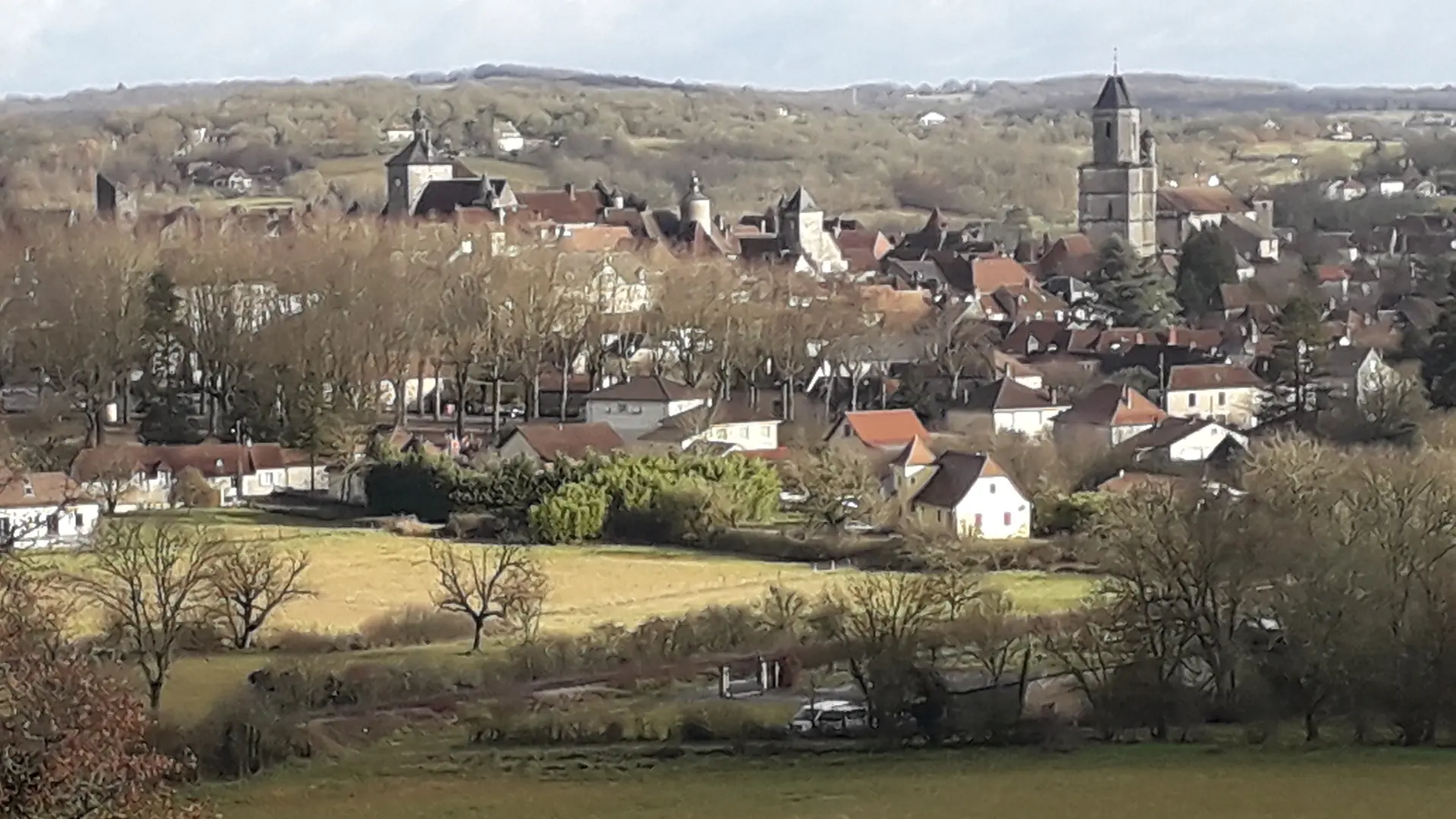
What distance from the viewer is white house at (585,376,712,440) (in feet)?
163

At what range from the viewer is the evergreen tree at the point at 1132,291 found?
66250 mm

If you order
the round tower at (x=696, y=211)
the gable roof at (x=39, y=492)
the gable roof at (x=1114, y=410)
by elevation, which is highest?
the round tower at (x=696, y=211)

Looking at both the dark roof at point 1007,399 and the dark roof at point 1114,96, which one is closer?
the dark roof at point 1007,399

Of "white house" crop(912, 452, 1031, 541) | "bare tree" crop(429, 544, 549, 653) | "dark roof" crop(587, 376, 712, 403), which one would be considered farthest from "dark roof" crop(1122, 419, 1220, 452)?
"bare tree" crop(429, 544, 549, 653)

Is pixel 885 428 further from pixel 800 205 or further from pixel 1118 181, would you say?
pixel 1118 181

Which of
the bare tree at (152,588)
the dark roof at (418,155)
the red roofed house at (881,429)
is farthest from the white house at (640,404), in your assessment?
the dark roof at (418,155)

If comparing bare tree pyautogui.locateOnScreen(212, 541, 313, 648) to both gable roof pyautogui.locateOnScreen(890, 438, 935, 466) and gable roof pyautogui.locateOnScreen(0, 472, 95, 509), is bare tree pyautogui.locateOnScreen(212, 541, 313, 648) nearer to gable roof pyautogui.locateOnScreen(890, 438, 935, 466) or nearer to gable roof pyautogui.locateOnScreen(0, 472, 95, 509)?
gable roof pyautogui.locateOnScreen(0, 472, 95, 509)

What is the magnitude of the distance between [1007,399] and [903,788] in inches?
1219

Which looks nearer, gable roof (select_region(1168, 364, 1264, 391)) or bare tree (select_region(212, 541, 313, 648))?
bare tree (select_region(212, 541, 313, 648))

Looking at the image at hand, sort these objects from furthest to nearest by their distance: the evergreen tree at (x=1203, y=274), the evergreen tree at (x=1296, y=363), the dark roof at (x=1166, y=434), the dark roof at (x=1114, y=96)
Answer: the dark roof at (x=1114, y=96) < the evergreen tree at (x=1203, y=274) < the evergreen tree at (x=1296, y=363) < the dark roof at (x=1166, y=434)

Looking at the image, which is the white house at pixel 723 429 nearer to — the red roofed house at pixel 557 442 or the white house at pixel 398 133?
the red roofed house at pixel 557 442

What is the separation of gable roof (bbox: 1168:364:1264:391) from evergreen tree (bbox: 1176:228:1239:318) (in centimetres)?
1483

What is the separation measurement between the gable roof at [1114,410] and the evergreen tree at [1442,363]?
5384 millimetres

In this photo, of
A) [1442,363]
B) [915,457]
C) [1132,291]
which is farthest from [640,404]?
[1132,291]
